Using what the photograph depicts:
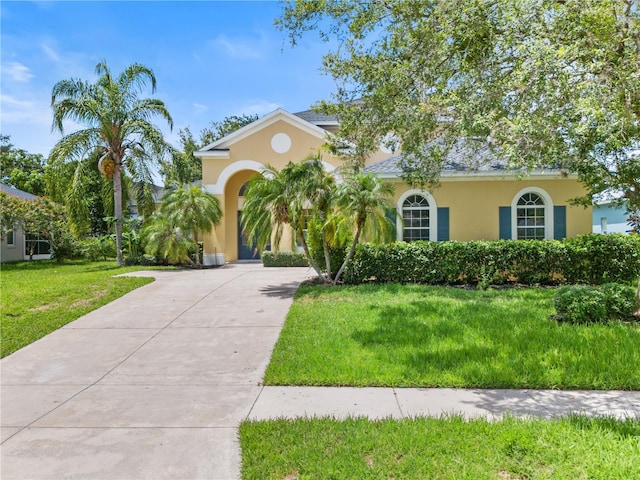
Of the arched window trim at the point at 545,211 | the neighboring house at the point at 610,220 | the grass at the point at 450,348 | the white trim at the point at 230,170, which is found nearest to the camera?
the grass at the point at 450,348

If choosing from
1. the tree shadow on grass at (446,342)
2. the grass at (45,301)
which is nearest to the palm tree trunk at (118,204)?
the grass at (45,301)

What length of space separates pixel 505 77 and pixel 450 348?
4.78 metres

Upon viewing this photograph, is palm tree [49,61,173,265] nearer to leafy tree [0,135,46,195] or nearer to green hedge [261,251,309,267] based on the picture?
green hedge [261,251,309,267]

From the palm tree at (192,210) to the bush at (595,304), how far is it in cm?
1372

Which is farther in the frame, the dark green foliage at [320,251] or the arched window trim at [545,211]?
the arched window trim at [545,211]

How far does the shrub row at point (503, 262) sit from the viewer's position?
37.9 feet

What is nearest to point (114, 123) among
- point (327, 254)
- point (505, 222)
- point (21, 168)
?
point (327, 254)

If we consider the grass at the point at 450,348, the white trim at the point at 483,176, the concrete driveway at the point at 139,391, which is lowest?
the concrete driveway at the point at 139,391

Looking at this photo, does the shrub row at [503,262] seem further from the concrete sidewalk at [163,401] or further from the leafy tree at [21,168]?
the leafy tree at [21,168]

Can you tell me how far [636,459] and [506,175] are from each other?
1143 centimetres

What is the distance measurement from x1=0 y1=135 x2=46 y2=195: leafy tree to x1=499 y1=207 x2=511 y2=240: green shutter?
35.4 metres

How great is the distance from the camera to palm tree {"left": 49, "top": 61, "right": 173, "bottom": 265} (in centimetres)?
1733

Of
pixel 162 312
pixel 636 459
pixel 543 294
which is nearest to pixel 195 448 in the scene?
pixel 636 459

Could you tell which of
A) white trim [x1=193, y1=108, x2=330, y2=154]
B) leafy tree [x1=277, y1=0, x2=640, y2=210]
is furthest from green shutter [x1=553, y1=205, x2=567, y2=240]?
white trim [x1=193, y1=108, x2=330, y2=154]
